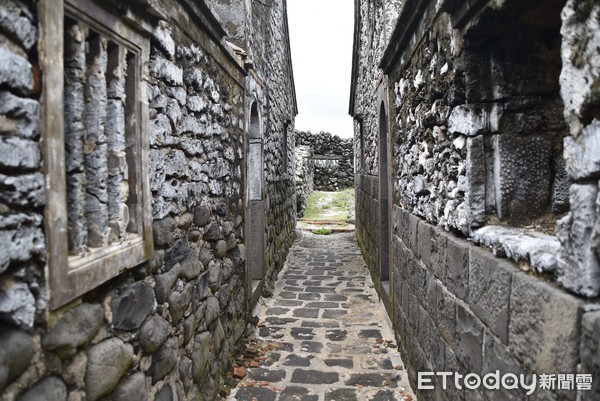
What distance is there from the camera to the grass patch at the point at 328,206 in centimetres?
1532

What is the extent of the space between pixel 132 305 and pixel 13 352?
78cm

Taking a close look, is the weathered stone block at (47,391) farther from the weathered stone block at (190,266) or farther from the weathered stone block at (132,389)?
the weathered stone block at (190,266)

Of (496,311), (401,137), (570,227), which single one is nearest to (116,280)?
(496,311)

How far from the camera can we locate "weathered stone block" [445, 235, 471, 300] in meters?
2.12

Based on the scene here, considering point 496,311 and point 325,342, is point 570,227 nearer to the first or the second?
point 496,311

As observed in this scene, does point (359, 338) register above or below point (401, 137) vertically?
below

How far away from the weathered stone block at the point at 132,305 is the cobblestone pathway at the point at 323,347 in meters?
1.63

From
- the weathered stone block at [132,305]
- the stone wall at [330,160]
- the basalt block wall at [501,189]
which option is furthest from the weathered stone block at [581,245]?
the stone wall at [330,160]

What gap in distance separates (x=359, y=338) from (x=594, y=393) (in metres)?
3.61

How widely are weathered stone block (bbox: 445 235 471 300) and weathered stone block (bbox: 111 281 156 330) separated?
1.50 m

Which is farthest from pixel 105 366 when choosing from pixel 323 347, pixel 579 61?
pixel 323 347

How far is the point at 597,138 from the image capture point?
1.13 m
